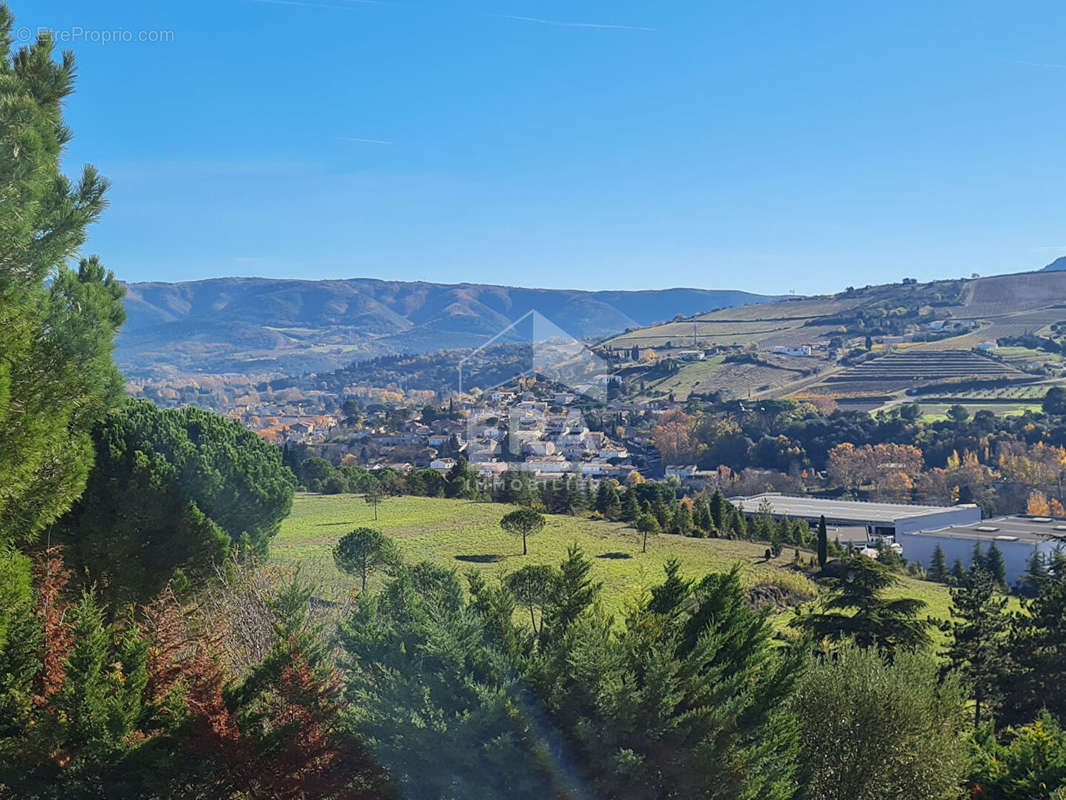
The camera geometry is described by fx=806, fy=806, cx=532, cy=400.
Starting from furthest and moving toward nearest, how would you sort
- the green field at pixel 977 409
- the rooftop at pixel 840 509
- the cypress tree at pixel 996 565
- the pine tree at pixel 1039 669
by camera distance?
1. the green field at pixel 977 409
2. the rooftop at pixel 840 509
3. the cypress tree at pixel 996 565
4. the pine tree at pixel 1039 669

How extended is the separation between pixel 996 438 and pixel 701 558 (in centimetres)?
3627

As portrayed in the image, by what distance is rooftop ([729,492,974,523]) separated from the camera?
134 feet

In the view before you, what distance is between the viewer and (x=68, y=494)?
6.85m

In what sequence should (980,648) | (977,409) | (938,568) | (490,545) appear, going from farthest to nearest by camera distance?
(977,409), (938,568), (490,545), (980,648)

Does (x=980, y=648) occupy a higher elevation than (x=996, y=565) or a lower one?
higher

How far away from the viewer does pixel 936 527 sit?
131 feet

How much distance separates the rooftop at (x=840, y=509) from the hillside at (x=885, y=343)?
2245 centimetres

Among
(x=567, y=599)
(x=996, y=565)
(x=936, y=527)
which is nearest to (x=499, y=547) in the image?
(x=567, y=599)

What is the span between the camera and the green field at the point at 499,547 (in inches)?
798

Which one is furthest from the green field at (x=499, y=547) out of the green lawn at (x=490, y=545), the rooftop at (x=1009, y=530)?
the rooftop at (x=1009, y=530)

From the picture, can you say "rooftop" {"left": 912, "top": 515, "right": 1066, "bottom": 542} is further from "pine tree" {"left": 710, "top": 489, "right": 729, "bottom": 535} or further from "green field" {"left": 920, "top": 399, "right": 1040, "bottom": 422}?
"green field" {"left": 920, "top": 399, "right": 1040, "bottom": 422}

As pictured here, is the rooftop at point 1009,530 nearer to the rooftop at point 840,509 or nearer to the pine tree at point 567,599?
the rooftop at point 840,509

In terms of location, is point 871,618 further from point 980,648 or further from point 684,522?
point 684,522

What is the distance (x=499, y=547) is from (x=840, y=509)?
26649mm
